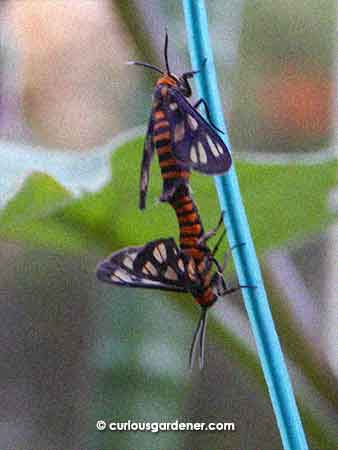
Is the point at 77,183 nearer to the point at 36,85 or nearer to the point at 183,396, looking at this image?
the point at 36,85

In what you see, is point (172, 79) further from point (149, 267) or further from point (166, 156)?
point (149, 267)

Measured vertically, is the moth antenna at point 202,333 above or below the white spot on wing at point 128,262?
below

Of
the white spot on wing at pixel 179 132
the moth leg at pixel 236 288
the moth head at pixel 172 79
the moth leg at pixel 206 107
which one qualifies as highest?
the moth head at pixel 172 79

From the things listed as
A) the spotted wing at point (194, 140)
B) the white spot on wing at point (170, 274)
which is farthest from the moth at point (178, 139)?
the white spot on wing at point (170, 274)

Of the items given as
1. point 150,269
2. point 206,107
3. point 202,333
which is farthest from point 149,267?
point 206,107

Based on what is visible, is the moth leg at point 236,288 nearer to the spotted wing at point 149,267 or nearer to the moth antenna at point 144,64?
the spotted wing at point 149,267

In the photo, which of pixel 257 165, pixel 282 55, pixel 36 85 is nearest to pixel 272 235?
pixel 257 165

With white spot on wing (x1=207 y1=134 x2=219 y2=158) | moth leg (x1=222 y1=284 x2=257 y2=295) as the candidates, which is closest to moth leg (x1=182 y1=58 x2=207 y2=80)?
white spot on wing (x1=207 y1=134 x2=219 y2=158)
